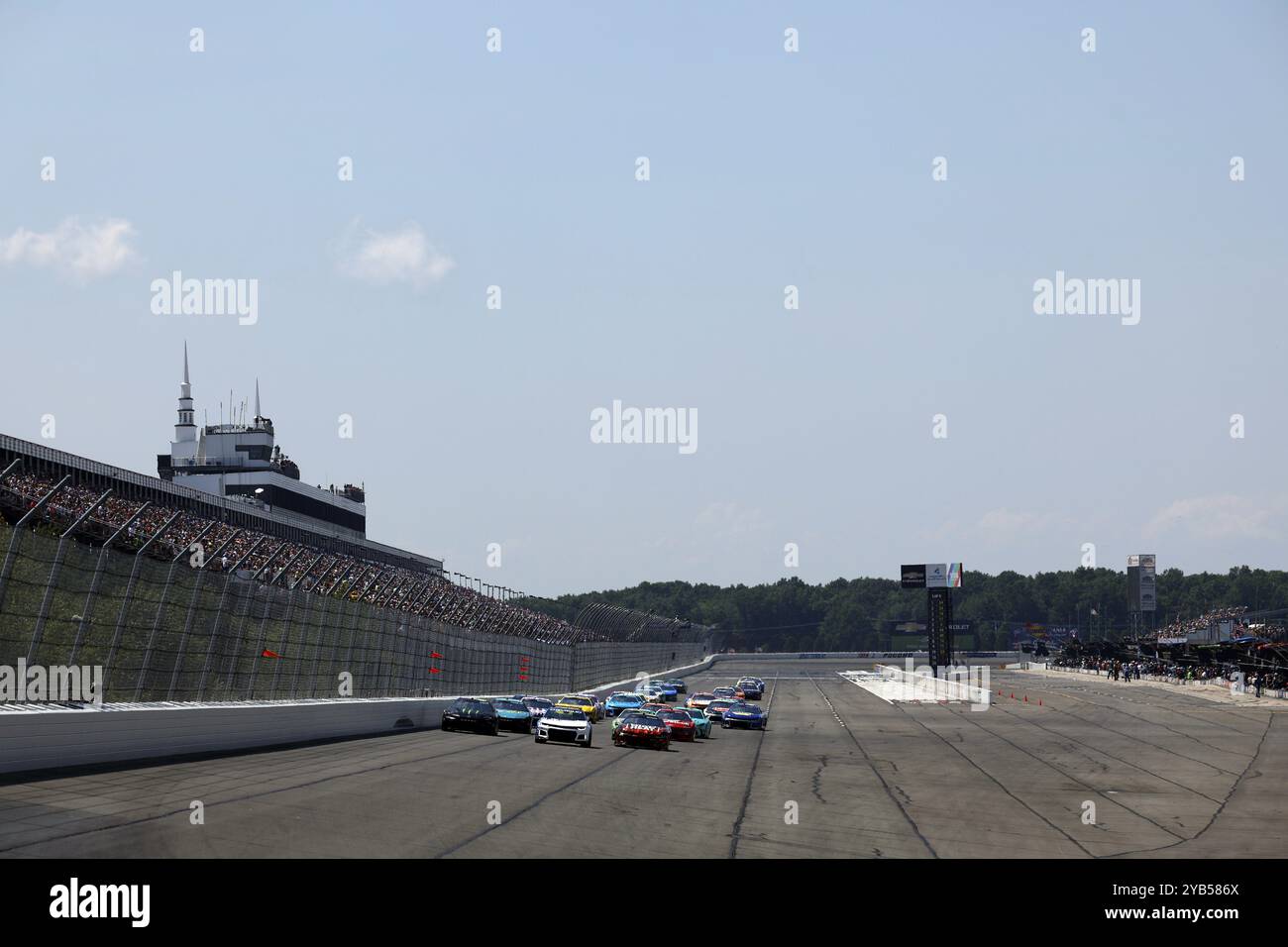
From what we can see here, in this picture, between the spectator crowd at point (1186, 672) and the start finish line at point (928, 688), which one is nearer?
the start finish line at point (928, 688)

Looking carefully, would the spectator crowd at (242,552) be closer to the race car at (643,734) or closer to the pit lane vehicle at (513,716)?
the pit lane vehicle at (513,716)

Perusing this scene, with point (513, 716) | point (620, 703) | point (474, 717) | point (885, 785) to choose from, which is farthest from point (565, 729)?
point (620, 703)

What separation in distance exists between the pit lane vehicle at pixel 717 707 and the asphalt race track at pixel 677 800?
9342mm

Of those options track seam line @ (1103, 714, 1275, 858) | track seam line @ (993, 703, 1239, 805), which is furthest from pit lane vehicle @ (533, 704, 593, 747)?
track seam line @ (1103, 714, 1275, 858)

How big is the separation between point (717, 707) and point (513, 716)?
461 inches

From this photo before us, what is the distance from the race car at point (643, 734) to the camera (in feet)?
123

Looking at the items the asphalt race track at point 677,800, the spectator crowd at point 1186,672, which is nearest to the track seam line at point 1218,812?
the asphalt race track at point 677,800

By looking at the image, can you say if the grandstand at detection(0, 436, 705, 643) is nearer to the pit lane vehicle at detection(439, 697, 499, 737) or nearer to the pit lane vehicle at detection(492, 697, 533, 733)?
the pit lane vehicle at detection(439, 697, 499, 737)

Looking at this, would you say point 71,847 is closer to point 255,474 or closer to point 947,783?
point 947,783

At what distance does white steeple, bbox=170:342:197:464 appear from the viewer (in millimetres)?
100812

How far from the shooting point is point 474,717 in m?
41.0

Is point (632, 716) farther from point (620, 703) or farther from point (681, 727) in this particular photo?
point (620, 703)
